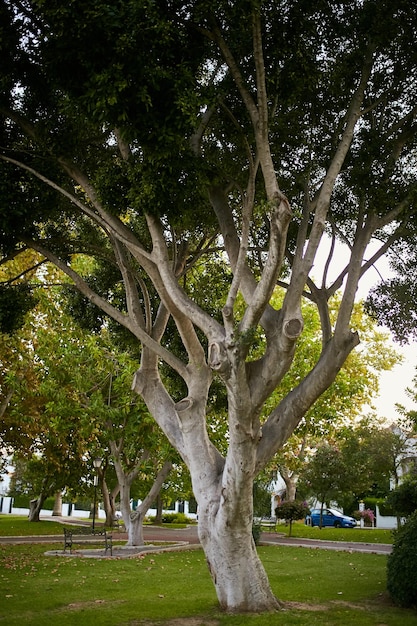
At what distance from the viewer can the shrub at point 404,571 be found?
10.1 metres

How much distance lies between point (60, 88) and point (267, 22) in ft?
10.2

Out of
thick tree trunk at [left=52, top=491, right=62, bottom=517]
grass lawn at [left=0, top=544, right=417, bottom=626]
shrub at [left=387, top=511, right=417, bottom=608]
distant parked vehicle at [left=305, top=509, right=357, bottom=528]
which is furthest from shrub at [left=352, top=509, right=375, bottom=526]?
shrub at [left=387, top=511, right=417, bottom=608]

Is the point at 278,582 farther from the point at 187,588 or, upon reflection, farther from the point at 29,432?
the point at 29,432

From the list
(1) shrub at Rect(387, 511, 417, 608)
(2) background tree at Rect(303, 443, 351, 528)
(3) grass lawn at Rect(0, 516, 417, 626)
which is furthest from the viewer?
(2) background tree at Rect(303, 443, 351, 528)

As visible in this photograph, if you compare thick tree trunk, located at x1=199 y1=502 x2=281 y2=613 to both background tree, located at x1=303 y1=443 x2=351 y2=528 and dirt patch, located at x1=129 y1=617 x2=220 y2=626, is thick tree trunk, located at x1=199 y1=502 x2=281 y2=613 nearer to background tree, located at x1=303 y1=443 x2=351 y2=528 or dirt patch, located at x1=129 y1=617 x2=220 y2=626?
dirt patch, located at x1=129 y1=617 x2=220 y2=626

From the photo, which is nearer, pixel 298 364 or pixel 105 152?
pixel 105 152

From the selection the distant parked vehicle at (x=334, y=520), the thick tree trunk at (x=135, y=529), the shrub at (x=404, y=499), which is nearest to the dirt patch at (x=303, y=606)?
the shrub at (x=404, y=499)

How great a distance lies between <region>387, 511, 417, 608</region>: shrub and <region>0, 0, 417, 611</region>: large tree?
2.46 meters

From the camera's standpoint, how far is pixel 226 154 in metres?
10.5

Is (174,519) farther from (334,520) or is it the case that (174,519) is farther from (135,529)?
(135,529)

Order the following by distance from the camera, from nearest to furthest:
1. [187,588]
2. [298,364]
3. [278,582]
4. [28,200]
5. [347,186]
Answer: [28,200]
[347,186]
[187,588]
[278,582]
[298,364]

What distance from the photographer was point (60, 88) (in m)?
9.00

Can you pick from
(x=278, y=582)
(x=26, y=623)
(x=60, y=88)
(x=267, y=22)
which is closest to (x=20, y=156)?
(x=60, y=88)

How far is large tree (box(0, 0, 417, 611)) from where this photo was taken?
8.12 m
